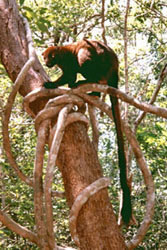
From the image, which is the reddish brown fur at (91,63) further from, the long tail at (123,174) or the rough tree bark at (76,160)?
the rough tree bark at (76,160)

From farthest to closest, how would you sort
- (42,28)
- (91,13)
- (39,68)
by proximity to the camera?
(91,13) → (42,28) → (39,68)

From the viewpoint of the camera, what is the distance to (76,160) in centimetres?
177

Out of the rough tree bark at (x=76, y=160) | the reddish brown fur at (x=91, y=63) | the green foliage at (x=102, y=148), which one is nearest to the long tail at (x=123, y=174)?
the rough tree bark at (x=76, y=160)

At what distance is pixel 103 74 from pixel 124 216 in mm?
1484

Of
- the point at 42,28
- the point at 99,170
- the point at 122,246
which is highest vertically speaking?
the point at 42,28

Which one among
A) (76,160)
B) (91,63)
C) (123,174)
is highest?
(91,63)

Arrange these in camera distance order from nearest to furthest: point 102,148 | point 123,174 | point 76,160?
1. point 76,160
2. point 123,174
3. point 102,148

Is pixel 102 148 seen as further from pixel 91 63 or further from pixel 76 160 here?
pixel 76 160

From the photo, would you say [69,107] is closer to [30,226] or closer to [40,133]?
[40,133]

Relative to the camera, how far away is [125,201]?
205cm

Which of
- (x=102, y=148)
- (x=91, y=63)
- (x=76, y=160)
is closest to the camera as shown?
(x=76, y=160)

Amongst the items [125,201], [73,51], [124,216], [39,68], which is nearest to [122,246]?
[124,216]

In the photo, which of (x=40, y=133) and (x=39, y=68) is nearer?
(x=40, y=133)

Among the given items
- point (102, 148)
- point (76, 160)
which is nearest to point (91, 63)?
point (76, 160)
